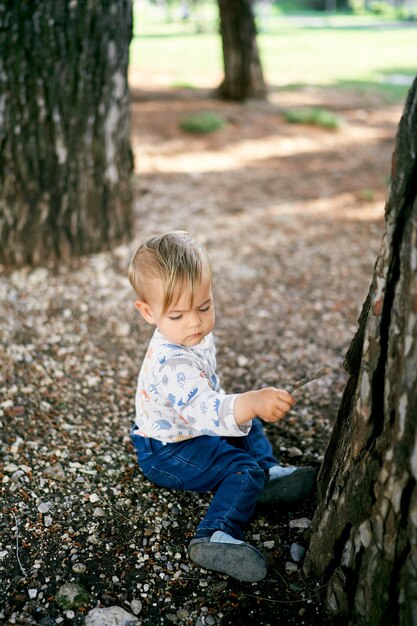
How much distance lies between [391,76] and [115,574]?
14.2 metres

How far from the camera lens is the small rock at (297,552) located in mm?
2117

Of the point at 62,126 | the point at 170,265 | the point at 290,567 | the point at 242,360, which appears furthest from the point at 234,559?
the point at 62,126

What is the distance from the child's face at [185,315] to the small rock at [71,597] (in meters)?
0.90

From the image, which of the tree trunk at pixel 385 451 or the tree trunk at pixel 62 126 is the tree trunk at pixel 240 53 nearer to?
the tree trunk at pixel 62 126

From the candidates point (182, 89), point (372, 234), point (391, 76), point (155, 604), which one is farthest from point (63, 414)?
point (391, 76)

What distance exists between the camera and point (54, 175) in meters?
3.92

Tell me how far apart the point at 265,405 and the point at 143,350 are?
1552 millimetres

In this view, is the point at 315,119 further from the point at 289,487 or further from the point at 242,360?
the point at 289,487

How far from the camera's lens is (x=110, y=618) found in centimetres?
190

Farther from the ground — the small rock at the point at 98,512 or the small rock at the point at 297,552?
the small rock at the point at 297,552

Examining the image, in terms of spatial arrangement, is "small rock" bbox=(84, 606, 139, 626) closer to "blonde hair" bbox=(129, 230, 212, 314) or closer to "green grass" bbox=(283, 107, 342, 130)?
"blonde hair" bbox=(129, 230, 212, 314)

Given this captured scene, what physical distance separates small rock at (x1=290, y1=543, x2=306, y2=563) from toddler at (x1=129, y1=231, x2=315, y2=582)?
6.2 inches

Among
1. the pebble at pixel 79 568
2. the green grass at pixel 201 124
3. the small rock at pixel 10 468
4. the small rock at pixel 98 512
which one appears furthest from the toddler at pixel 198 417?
the green grass at pixel 201 124

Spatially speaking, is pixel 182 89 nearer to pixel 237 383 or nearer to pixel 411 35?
pixel 237 383
